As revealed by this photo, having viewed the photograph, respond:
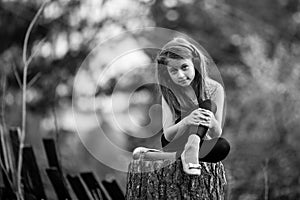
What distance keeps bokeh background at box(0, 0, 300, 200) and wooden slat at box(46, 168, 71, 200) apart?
0.55 m

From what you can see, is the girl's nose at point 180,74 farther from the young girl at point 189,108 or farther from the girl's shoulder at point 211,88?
the girl's shoulder at point 211,88

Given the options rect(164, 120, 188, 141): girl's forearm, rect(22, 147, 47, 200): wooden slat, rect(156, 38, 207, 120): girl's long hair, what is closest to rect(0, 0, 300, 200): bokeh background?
rect(22, 147, 47, 200): wooden slat

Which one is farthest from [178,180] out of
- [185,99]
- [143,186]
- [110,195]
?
[110,195]

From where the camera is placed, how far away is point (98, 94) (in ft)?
15.8

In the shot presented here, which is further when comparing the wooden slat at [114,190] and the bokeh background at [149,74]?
the bokeh background at [149,74]

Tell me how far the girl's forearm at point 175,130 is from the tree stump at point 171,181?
115 millimetres

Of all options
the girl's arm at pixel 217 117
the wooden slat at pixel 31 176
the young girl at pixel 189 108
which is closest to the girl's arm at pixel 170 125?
the young girl at pixel 189 108

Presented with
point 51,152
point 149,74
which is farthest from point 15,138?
point 149,74

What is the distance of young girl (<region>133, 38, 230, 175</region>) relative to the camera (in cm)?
180

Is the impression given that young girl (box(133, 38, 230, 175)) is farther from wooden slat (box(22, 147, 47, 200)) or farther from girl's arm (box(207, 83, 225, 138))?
wooden slat (box(22, 147, 47, 200))

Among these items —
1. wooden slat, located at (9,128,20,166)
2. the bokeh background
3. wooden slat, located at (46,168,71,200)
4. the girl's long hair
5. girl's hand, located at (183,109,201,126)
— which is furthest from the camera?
the bokeh background

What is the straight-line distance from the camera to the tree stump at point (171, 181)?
6.41 ft

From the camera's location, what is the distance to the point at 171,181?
1961mm

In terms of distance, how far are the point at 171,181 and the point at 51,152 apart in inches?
44.9
